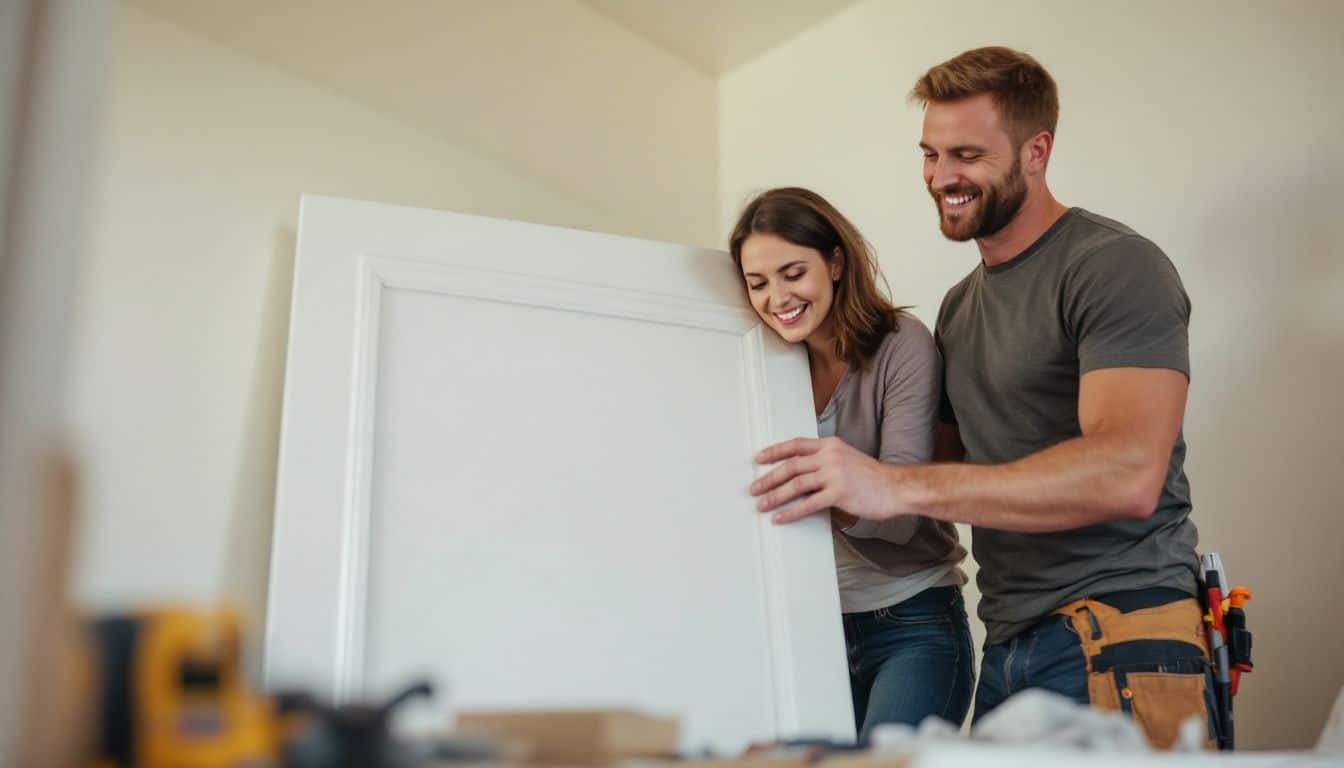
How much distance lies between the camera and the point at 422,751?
597mm

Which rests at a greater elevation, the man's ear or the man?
the man's ear

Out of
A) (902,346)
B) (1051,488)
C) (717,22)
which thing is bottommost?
(1051,488)

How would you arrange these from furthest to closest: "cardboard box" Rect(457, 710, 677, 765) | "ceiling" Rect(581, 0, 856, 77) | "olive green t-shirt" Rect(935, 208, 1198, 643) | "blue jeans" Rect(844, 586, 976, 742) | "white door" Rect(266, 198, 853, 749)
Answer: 1. "ceiling" Rect(581, 0, 856, 77)
2. "blue jeans" Rect(844, 586, 976, 742)
3. "olive green t-shirt" Rect(935, 208, 1198, 643)
4. "white door" Rect(266, 198, 853, 749)
5. "cardboard box" Rect(457, 710, 677, 765)

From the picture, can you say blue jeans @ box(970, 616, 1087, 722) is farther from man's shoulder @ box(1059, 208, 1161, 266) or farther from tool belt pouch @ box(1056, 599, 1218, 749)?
man's shoulder @ box(1059, 208, 1161, 266)

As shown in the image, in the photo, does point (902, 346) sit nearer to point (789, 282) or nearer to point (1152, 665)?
point (789, 282)

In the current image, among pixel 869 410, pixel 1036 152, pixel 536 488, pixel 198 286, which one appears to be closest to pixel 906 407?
pixel 869 410

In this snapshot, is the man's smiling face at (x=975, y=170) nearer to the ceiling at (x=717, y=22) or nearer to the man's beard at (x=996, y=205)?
the man's beard at (x=996, y=205)

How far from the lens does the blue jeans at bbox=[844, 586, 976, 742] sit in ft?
5.75

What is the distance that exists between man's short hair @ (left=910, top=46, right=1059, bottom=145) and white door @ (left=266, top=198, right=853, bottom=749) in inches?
20.1

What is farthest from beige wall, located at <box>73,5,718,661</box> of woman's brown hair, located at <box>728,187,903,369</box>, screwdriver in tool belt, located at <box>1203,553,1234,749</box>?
screwdriver in tool belt, located at <box>1203,553,1234,749</box>

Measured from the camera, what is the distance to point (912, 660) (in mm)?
1797

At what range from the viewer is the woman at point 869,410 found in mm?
1807

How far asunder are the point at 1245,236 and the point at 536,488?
A: 1371 mm

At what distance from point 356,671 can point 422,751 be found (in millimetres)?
854
